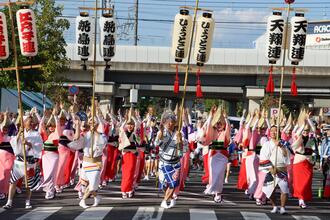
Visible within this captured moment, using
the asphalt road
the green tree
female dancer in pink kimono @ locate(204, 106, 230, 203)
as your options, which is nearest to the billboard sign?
the green tree

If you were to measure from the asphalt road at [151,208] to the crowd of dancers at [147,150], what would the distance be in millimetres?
246

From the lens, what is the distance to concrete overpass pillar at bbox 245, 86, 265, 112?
45656mm

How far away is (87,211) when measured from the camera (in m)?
11.9

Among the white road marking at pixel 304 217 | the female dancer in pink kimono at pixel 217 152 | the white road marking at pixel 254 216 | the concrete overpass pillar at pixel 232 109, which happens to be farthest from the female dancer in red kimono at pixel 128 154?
the concrete overpass pillar at pixel 232 109

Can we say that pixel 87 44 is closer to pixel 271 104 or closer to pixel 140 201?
pixel 140 201

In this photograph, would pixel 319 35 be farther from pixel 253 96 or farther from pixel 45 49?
pixel 45 49

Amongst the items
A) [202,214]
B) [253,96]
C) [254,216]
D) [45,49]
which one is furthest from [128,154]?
[253,96]

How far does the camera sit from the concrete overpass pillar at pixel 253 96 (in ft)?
150

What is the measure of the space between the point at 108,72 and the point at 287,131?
3127 cm

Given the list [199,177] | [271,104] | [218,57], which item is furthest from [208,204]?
[271,104]

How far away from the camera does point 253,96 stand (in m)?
46.2

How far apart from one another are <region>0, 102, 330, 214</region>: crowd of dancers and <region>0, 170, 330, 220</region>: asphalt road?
25cm

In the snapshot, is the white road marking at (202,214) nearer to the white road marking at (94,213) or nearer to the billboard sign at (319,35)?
the white road marking at (94,213)

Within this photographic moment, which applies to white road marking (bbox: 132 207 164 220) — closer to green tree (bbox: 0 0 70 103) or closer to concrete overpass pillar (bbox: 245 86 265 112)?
green tree (bbox: 0 0 70 103)
